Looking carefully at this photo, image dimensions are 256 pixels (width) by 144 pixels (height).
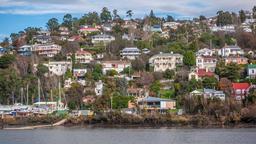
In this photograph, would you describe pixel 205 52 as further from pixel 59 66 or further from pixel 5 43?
pixel 5 43

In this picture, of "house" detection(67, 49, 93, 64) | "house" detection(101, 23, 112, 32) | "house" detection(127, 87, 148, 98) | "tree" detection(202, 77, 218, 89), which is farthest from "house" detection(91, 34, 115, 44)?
"tree" detection(202, 77, 218, 89)

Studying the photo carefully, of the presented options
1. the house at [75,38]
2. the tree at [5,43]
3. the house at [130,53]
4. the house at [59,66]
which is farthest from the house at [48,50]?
the tree at [5,43]

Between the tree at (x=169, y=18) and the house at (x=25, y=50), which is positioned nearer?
the house at (x=25, y=50)

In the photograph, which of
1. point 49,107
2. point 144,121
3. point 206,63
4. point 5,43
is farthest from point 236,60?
point 5,43

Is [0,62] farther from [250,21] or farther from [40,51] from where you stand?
[250,21]

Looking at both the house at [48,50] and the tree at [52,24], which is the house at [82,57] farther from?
the tree at [52,24]
